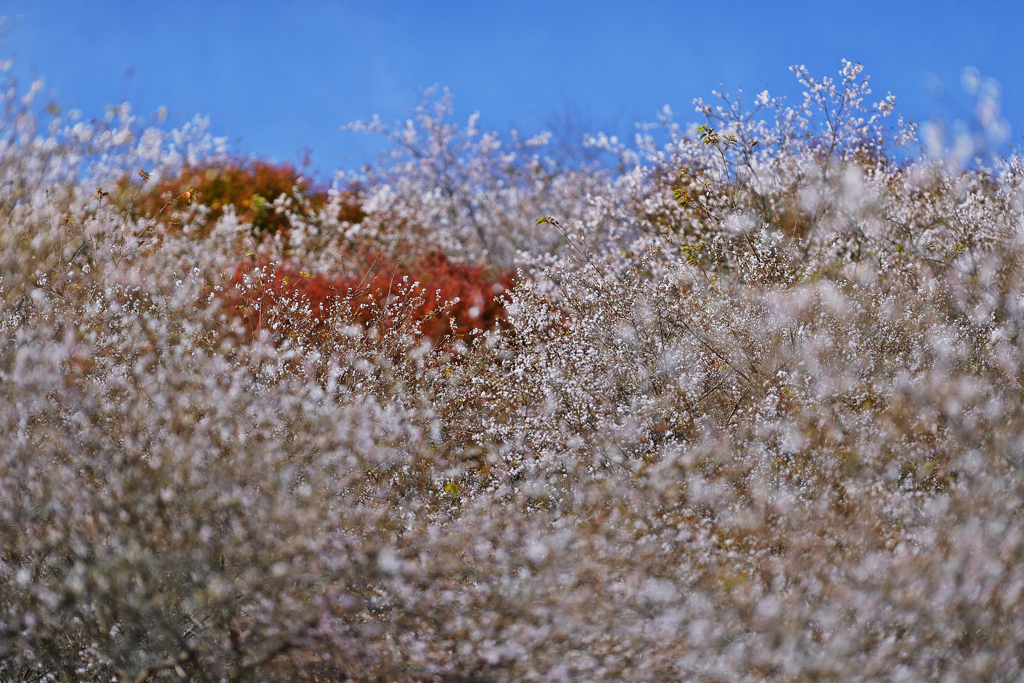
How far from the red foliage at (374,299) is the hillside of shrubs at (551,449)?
11cm

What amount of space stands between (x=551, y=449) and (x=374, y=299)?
3621 mm

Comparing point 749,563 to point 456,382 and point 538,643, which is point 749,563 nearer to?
point 538,643

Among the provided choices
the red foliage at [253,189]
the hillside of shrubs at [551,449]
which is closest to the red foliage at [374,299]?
the hillside of shrubs at [551,449]

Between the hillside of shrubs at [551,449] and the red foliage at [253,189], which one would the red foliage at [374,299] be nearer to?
the hillside of shrubs at [551,449]

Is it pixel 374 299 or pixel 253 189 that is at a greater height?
pixel 253 189

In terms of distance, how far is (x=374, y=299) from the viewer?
929cm

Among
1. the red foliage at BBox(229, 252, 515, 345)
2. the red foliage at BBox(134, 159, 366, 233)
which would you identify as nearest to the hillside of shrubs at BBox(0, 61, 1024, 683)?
the red foliage at BBox(229, 252, 515, 345)

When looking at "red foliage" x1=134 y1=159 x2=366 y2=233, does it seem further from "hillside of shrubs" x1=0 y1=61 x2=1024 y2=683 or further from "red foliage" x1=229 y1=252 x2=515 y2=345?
"hillside of shrubs" x1=0 y1=61 x2=1024 y2=683

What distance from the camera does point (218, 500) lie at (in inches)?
151

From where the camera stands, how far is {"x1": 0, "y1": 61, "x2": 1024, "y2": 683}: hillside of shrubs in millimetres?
3754

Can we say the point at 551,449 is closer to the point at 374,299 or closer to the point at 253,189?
the point at 374,299

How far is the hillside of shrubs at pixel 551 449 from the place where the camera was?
3754 millimetres

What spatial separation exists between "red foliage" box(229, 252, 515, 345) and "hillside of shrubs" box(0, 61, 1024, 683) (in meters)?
0.11

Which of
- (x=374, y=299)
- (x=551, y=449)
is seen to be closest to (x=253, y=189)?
(x=374, y=299)
